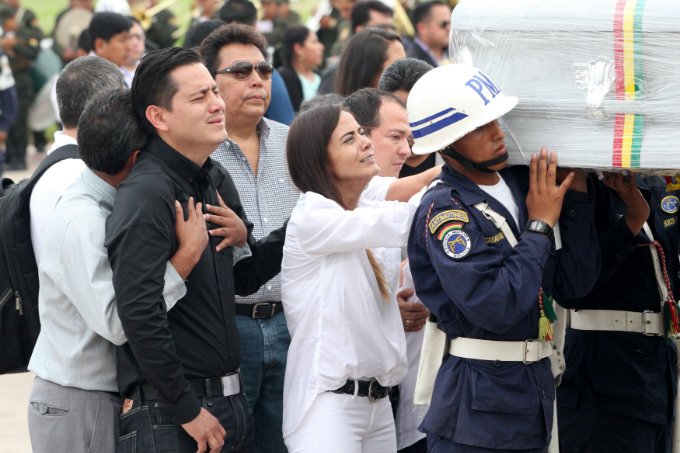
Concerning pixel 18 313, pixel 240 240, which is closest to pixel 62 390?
pixel 18 313

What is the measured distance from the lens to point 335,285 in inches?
159

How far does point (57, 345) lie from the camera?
380cm

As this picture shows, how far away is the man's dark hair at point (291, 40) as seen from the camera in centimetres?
952

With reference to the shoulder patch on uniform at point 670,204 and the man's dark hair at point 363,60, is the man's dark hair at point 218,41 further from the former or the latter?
the shoulder patch on uniform at point 670,204

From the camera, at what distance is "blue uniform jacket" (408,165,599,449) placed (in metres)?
3.44

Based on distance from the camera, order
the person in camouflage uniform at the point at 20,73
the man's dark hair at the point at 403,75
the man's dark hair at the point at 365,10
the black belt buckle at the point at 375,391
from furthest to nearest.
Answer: the person in camouflage uniform at the point at 20,73 → the man's dark hair at the point at 365,10 → the man's dark hair at the point at 403,75 → the black belt buckle at the point at 375,391

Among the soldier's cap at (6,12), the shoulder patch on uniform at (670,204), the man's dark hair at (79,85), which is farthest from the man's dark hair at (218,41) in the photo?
the soldier's cap at (6,12)

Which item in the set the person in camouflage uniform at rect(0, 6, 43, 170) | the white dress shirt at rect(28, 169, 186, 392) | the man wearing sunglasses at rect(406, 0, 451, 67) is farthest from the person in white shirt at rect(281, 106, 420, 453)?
the person in camouflage uniform at rect(0, 6, 43, 170)

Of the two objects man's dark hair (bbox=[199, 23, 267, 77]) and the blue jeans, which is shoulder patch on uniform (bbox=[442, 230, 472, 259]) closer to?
the blue jeans

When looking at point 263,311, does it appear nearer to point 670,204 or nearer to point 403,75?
point 403,75

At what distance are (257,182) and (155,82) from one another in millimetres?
1044

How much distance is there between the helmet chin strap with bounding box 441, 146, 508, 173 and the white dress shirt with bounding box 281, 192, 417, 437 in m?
0.38

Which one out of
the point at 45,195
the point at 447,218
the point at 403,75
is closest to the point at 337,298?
the point at 447,218

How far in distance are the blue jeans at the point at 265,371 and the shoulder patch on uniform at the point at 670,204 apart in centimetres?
155
